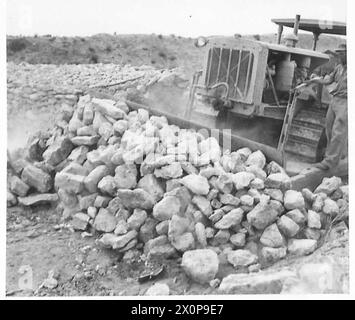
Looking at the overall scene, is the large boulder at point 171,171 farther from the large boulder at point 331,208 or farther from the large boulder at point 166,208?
the large boulder at point 331,208

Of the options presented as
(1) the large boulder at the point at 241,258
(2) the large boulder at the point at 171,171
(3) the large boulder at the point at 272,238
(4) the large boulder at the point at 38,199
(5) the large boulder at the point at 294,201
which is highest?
(2) the large boulder at the point at 171,171

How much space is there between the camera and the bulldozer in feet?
14.1

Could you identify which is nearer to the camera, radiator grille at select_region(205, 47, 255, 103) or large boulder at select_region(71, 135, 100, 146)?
large boulder at select_region(71, 135, 100, 146)

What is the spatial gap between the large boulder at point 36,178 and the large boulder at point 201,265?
1290mm

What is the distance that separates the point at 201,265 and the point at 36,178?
1499 mm

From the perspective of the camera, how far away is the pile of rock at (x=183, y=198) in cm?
331

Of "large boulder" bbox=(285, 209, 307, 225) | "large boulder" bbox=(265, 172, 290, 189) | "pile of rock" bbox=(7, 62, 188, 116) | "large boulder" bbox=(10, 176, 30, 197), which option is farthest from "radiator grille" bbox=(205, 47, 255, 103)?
"large boulder" bbox=(10, 176, 30, 197)

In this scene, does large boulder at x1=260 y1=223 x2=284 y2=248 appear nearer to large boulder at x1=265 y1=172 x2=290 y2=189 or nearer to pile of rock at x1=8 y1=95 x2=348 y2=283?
pile of rock at x1=8 y1=95 x2=348 y2=283

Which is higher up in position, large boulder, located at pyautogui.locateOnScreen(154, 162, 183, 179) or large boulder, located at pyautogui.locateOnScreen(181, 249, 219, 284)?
large boulder, located at pyautogui.locateOnScreen(154, 162, 183, 179)

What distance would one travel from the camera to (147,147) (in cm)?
352

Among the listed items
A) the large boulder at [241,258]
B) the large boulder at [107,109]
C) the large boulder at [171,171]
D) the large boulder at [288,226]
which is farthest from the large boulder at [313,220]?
the large boulder at [107,109]

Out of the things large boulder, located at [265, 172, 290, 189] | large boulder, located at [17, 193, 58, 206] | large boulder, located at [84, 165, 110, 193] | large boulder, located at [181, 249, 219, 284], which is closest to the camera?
large boulder, located at [181, 249, 219, 284]

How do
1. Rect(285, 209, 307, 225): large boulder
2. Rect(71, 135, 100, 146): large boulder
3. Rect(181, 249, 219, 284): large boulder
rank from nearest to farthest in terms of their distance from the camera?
Rect(181, 249, 219, 284): large boulder
Rect(285, 209, 307, 225): large boulder
Rect(71, 135, 100, 146): large boulder
